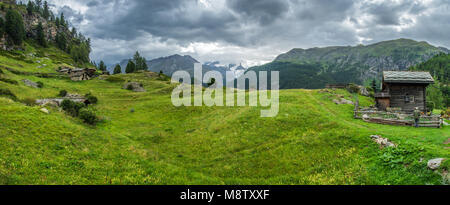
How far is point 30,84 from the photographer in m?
51.2

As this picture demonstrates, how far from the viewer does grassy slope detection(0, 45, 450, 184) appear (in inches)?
518

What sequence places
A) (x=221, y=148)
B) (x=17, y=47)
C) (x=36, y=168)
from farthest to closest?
(x=17, y=47) < (x=221, y=148) < (x=36, y=168)

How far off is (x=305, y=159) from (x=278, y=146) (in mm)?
3672

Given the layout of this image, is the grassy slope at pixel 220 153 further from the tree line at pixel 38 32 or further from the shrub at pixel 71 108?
the tree line at pixel 38 32

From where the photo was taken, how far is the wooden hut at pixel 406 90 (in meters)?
35.8

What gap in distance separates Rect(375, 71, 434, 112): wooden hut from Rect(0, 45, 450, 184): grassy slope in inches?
558

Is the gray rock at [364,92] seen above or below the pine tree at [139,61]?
below

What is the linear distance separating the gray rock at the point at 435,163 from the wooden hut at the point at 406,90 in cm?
3050

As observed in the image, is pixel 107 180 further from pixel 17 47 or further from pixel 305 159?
pixel 17 47

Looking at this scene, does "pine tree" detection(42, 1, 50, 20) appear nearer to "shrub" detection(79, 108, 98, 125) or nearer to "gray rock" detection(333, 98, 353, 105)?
"shrub" detection(79, 108, 98, 125)

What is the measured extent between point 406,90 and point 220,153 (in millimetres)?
36440

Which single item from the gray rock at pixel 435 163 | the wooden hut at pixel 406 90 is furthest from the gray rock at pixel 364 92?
the gray rock at pixel 435 163

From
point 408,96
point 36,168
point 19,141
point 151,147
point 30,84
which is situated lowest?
point 151,147
